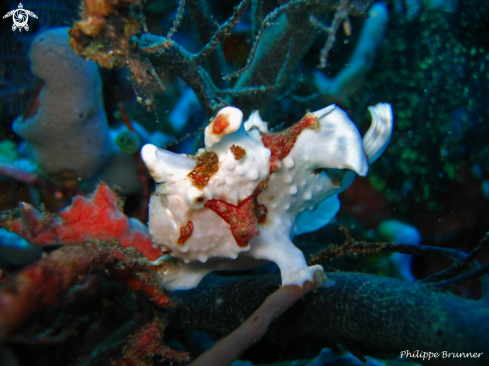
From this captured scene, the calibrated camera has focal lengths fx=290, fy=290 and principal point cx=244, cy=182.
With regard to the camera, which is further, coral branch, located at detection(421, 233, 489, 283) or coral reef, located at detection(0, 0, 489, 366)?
coral branch, located at detection(421, 233, 489, 283)

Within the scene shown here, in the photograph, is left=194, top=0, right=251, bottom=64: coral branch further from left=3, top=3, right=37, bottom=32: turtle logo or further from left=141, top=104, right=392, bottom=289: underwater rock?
left=3, top=3, right=37, bottom=32: turtle logo

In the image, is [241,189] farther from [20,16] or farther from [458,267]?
[20,16]

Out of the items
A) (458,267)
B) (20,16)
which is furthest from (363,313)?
(20,16)

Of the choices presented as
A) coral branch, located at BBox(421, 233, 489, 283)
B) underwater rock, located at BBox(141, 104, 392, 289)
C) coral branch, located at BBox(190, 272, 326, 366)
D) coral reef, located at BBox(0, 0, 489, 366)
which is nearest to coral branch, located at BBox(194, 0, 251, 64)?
coral reef, located at BBox(0, 0, 489, 366)

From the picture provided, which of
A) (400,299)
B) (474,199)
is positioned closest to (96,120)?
(400,299)

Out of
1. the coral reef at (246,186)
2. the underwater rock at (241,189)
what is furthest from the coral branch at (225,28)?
the underwater rock at (241,189)

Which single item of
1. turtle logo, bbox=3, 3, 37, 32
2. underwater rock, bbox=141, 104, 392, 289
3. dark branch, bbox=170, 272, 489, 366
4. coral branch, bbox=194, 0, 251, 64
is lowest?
dark branch, bbox=170, 272, 489, 366

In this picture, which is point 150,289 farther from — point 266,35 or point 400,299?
point 266,35
